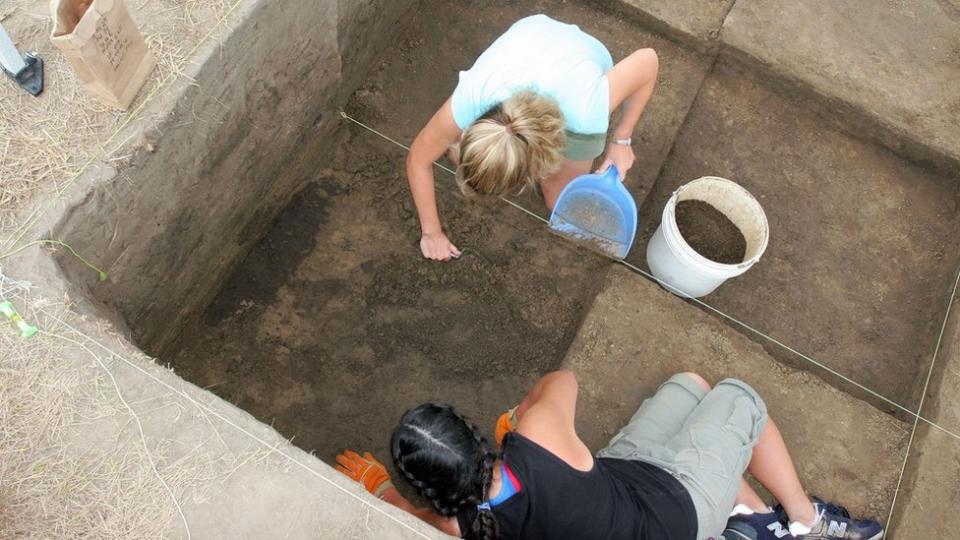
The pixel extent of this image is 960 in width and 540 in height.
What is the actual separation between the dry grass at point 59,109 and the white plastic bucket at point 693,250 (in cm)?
178

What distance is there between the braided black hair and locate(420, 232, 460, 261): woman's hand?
1051 millimetres

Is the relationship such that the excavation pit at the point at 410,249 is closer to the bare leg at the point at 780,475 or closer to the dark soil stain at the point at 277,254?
the dark soil stain at the point at 277,254

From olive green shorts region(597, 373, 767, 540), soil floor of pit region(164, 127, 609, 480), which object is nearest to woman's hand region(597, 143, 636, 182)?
soil floor of pit region(164, 127, 609, 480)

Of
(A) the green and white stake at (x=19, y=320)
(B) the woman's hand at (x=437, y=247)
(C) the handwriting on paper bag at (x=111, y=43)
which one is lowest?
(B) the woman's hand at (x=437, y=247)

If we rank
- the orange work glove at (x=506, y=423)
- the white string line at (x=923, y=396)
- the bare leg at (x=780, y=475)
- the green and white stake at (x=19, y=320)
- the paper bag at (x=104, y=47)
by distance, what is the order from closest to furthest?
the paper bag at (x=104, y=47), the green and white stake at (x=19, y=320), the orange work glove at (x=506, y=423), the bare leg at (x=780, y=475), the white string line at (x=923, y=396)

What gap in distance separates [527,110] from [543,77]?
273 millimetres

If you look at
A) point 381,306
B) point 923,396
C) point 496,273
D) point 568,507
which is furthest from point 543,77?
point 923,396

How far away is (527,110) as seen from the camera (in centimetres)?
199

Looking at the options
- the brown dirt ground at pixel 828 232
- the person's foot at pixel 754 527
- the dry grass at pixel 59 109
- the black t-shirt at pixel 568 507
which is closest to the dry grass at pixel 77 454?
the dry grass at pixel 59 109

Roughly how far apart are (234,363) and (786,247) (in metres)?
2.40

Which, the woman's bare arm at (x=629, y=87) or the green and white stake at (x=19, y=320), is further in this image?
the woman's bare arm at (x=629, y=87)

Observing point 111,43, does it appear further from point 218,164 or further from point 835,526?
point 835,526

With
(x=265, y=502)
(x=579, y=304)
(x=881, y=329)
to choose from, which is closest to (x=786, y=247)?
(x=881, y=329)

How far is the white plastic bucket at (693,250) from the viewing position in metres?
2.55
